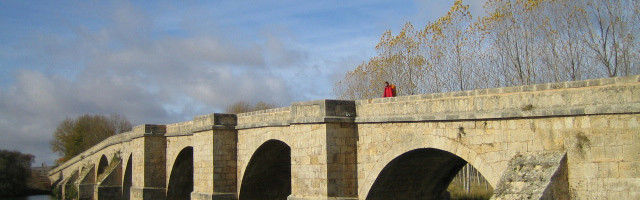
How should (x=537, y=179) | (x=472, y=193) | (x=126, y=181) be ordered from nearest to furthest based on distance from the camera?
1. (x=537, y=179)
2. (x=472, y=193)
3. (x=126, y=181)

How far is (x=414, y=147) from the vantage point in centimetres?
1213

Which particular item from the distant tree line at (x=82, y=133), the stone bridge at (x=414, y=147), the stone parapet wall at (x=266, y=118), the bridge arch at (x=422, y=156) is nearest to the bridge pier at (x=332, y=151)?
the stone bridge at (x=414, y=147)

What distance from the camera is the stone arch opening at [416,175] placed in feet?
43.4

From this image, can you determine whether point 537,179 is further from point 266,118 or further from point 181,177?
point 181,177

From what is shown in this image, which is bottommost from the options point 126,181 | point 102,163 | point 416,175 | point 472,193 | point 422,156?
point 472,193

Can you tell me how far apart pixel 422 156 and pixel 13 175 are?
119ft

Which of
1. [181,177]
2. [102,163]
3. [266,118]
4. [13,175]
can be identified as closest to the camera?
[266,118]

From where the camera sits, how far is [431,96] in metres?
11.9

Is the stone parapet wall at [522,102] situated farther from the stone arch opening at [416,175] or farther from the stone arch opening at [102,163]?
the stone arch opening at [102,163]

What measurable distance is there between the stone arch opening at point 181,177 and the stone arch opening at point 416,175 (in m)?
11.5

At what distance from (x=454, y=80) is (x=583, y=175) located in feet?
43.3

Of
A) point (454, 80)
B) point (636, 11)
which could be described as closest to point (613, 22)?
point (636, 11)

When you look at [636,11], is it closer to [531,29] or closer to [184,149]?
[531,29]

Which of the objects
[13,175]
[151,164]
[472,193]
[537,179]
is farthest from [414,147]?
[13,175]
